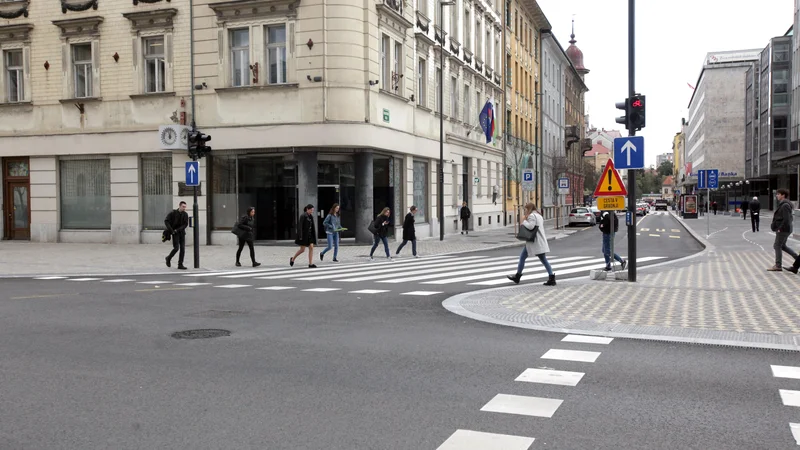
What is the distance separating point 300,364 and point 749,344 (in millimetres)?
4790

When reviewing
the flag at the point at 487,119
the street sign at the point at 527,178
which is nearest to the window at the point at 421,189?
the street sign at the point at 527,178

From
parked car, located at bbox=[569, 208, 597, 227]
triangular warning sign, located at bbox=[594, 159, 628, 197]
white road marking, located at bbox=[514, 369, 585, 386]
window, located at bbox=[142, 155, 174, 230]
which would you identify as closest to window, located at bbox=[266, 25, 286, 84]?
window, located at bbox=[142, 155, 174, 230]

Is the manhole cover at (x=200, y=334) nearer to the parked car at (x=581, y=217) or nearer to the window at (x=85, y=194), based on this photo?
the window at (x=85, y=194)

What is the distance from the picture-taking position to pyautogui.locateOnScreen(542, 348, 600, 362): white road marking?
7.19 m

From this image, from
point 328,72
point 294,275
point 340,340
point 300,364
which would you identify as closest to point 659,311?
point 340,340

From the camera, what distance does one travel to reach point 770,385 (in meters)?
6.17

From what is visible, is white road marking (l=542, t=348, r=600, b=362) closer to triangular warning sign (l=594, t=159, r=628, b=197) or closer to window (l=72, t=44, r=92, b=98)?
triangular warning sign (l=594, t=159, r=628, b=197)

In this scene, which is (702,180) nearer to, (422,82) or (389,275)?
(422,82)

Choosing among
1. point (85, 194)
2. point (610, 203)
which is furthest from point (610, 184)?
point (85, 194)

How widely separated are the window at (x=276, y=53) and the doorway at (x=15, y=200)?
37.6ft

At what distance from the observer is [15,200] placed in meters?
29.6

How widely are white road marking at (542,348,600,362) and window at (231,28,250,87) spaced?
2080 centimetres

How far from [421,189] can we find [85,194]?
13.7 meters

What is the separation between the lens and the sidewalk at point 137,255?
1822cm
